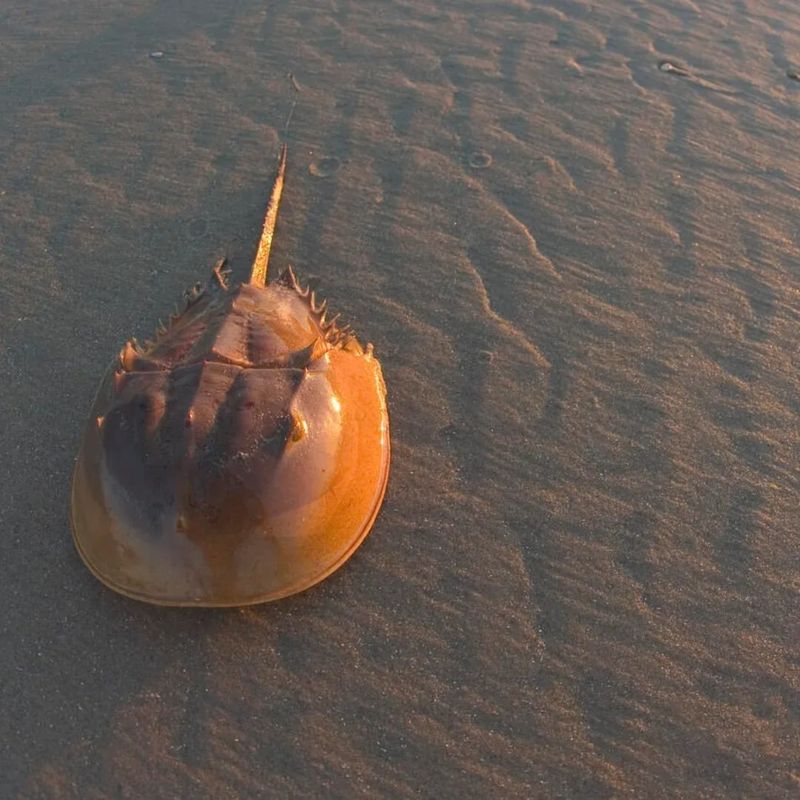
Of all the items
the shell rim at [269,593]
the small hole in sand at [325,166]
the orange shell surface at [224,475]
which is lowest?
the shell rim at [269,593]

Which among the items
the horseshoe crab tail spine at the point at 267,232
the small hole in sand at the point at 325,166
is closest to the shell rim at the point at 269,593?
the horseshoe crab tail spine at the point at 267,232

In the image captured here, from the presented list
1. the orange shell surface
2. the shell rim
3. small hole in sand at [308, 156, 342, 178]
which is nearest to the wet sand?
small hole in sand at [308, 156, 342, 178]

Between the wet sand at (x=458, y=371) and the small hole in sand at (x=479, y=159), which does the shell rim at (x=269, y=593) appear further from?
the small hole in sand at (x=479, y=159)

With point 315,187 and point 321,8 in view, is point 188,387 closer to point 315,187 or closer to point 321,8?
point 315,187

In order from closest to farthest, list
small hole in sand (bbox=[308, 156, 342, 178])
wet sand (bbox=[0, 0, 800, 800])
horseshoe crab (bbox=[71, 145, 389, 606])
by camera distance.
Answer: horseshoe crab (bbox=[71, 145, 389, 606]) → wet sand (bbox=[0, 0, 800, 800]) → small hole in sand (bbox=[308, 156, 342, 178])

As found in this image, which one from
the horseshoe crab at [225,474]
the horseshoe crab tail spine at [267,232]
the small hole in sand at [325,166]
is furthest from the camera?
the small hole in sand at [325,166]

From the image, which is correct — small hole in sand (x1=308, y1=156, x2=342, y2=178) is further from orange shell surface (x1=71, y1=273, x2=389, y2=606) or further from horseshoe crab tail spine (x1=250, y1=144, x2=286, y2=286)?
orange shell surface (x1=71, y1=273, x2=389, y2=606)
